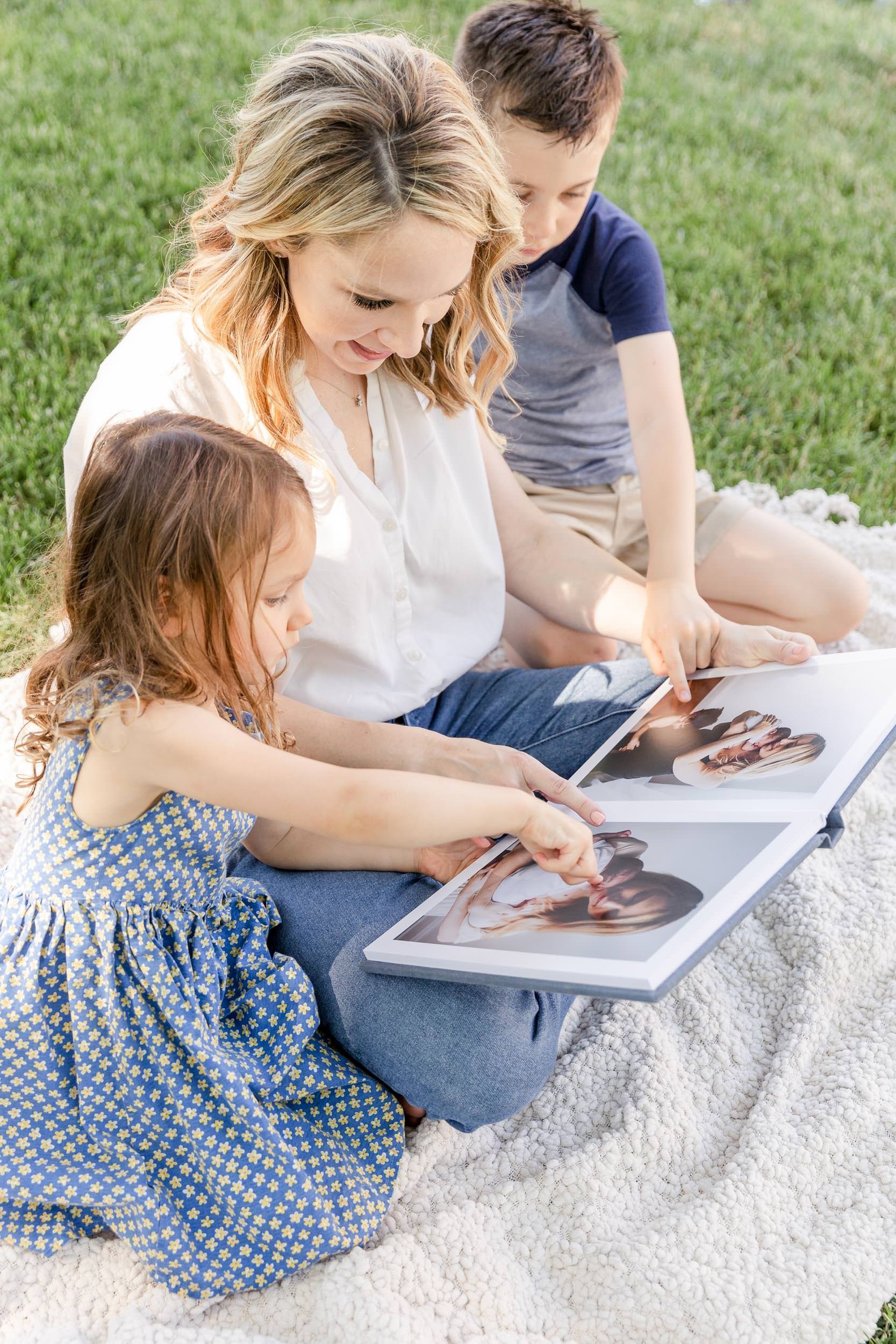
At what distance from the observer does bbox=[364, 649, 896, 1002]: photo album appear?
1388 mm

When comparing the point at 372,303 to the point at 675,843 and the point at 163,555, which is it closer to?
the point at 163,555

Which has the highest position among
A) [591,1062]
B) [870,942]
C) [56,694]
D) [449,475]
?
[449,475]

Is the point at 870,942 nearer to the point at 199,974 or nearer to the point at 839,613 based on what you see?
the point at 839,613

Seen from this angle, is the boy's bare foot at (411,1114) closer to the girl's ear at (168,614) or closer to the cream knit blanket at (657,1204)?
the cream knit blanket at (657,1204)

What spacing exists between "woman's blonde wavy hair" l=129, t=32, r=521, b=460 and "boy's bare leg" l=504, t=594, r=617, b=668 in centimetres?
83

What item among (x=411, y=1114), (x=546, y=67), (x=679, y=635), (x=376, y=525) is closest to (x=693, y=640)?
(x=679, y=635)

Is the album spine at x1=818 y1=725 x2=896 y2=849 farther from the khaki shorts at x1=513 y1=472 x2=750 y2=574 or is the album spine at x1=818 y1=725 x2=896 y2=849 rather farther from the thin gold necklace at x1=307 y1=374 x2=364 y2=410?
the khaki shorts at x1=513 y1=472 x2=750 y2=574

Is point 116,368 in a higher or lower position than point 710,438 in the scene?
higher

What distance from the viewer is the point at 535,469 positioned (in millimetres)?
2742

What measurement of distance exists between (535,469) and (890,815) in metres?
1.07

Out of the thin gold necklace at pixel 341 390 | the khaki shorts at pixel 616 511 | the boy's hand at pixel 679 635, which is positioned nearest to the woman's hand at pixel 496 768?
the boy's hand at pixel 679 635

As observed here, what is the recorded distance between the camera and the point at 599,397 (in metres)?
2.67

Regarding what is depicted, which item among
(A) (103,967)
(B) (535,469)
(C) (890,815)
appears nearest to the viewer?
(A) (103,967)

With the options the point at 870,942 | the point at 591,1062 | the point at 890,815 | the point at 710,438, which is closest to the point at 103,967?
the point at 591,1062
